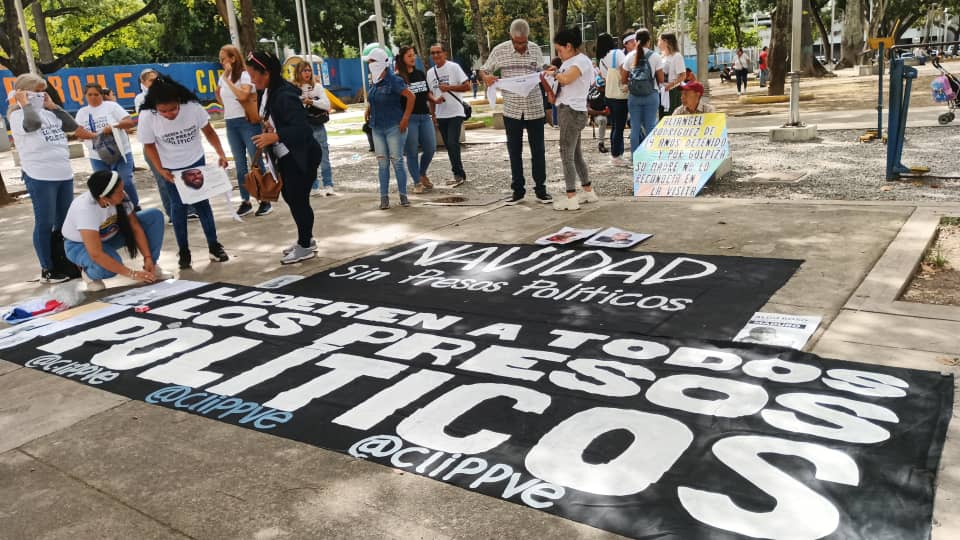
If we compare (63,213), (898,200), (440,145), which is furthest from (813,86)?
(63,213)

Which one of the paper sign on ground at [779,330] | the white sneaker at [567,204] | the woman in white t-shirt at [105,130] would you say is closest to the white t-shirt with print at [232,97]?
the woman in white t-shirt at [105,130]

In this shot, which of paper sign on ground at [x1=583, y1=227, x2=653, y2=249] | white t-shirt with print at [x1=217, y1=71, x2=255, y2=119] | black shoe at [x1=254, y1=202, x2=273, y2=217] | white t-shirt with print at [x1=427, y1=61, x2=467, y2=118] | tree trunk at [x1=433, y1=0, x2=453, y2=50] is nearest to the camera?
paper sign on ground at [x1=583, y1=227, x2=653, y2=249]

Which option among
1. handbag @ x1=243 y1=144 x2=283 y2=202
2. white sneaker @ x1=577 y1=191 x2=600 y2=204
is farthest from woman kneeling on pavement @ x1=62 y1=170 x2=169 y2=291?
white sneaker @ x1=577 y1=191 x2=600 y2=204

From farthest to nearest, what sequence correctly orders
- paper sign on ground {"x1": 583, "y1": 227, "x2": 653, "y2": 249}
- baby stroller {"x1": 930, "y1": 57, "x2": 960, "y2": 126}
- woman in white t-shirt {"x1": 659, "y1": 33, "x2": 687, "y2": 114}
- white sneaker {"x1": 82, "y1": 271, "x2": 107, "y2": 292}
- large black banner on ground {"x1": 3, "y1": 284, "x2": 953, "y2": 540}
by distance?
baby stroller {"x1": 930, "y1": 57, "x2": 960, "y2": 126}
woman in white t-shirt {"x1": 659, "y1": 33, "x2": 687, "y2": 114}
white sneaker {"x1": 82, "y1": 271, "x2": 107, "y2": 292}
paper sign on ground {"x1": 583, "y1": 227, "x2": 653, "y2": 249}
large black banner on ground {"x1": 3, "y1": 284, "x2": 953, "y2": 540}

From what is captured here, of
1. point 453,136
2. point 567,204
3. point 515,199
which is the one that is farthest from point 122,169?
point 567,204

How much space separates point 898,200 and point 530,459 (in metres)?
5.91

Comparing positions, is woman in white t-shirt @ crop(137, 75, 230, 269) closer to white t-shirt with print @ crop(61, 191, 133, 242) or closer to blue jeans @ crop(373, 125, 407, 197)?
white t-shirt with print @ crop(61, 191, 133, 242)

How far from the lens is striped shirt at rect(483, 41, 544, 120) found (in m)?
8.00

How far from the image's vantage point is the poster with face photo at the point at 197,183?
684 cm

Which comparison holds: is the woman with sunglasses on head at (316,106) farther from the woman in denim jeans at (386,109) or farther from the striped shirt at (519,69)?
the striped shirt at (519,69)

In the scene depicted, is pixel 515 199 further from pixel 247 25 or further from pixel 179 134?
pixel 247 25

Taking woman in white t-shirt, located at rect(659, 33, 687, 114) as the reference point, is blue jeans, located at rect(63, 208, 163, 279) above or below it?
below

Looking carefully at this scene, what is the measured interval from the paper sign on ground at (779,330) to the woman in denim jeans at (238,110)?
19.6ft

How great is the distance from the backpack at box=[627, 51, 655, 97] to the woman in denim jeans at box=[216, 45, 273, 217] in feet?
15.8
